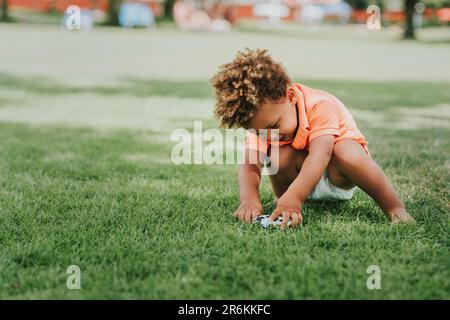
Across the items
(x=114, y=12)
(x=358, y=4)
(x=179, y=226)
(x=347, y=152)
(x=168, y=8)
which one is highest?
(x=358, y=4)

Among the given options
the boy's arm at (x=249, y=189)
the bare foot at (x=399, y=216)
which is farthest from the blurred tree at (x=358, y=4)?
the bare foot at (x=399, y=216)

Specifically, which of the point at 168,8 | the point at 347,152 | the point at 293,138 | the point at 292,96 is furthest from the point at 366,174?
the point at 168,8

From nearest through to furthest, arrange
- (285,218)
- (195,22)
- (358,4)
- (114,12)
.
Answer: (285,218) → (114,12) → (195,22) → (358,4)

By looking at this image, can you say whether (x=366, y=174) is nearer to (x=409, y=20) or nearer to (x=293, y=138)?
(x=293, y=138)

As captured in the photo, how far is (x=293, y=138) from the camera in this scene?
2.66 meters

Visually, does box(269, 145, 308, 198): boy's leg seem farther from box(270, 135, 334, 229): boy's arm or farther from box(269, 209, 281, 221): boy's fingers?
box(269, 209, 281, 221): boy's fingers

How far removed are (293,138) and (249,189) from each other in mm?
319

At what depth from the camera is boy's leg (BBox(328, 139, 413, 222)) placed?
2.55 metres

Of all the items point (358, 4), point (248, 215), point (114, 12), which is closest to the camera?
point (248, 215)

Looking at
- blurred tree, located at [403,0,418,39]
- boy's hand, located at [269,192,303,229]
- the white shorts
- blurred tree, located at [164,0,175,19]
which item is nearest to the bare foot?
the white shorts

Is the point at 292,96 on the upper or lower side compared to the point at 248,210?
upper

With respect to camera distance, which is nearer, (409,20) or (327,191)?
(327,191)
